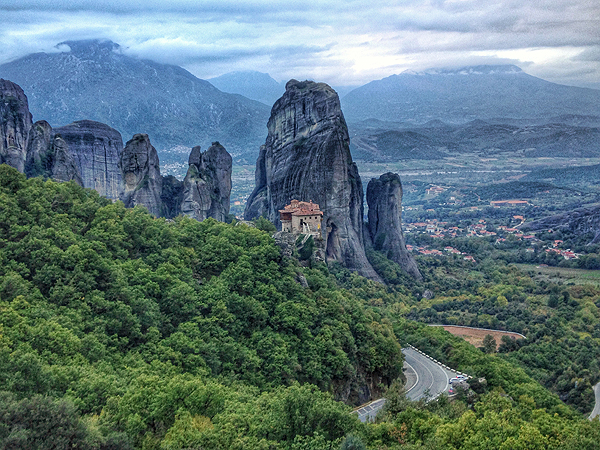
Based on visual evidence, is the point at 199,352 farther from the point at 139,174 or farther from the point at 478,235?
the point at 478,235

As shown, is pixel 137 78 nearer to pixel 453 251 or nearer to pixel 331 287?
pixel 453 251

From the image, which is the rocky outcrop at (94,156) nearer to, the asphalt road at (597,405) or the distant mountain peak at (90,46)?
the asphalt road at (597,405)

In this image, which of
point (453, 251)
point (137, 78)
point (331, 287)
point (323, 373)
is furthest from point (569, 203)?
point (323, 373)

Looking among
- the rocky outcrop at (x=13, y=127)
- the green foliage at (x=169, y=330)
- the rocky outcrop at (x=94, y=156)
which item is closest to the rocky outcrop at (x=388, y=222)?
the rocky outcrop at (x=94, y=156)

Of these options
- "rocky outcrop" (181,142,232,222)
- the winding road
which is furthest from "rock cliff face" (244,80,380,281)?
the winding road

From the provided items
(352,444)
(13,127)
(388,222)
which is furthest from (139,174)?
(352,444)
